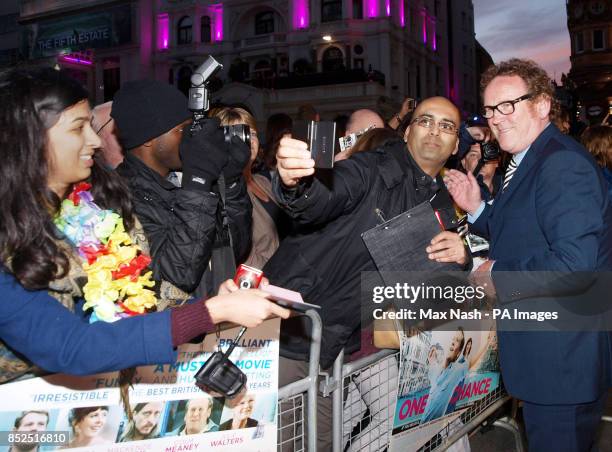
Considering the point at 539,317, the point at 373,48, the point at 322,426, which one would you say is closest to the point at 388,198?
the point at 539,317

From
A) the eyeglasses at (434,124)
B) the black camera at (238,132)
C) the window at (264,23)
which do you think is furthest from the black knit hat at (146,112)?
the window at (264,23)

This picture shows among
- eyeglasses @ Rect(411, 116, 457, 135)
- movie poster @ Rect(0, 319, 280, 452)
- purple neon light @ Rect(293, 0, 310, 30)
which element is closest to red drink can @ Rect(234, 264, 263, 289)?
movie poster @ Rect(0, 319, 280, 452)

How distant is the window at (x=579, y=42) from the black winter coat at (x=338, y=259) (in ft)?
221

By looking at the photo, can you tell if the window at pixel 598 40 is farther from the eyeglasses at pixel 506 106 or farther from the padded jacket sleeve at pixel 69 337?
the padded jacket sleeve at pixel 69 337

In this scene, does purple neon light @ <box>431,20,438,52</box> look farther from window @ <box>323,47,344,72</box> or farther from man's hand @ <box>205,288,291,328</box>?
man's hand @ <box>205,288,291,328</box>

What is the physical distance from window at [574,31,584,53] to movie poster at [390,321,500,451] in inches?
2638

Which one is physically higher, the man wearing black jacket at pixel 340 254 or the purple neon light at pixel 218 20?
the purple neon light at pixel 218 20

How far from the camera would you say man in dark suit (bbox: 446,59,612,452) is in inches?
89.6

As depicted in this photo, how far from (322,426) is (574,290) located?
1242mm

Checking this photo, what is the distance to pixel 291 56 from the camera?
41469 millimetres

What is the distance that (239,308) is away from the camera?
6.00ft

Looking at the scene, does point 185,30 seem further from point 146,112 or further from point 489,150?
point 146,112

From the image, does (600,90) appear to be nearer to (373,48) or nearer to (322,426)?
(373,48)

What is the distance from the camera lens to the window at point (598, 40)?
200ft
